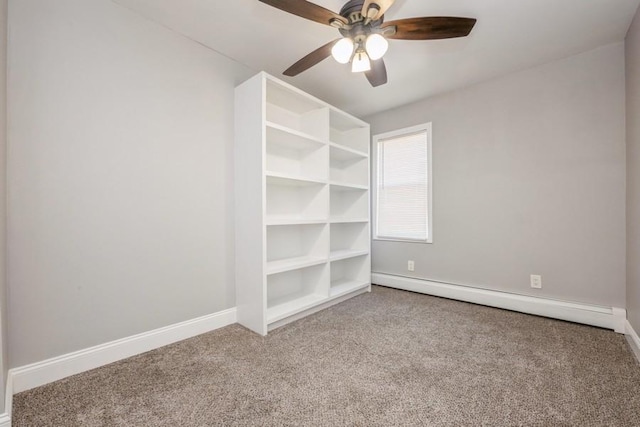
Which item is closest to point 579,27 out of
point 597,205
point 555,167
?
point 555,167

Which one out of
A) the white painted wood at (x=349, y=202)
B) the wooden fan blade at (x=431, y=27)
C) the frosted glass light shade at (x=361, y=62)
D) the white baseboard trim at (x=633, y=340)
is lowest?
the white baseboard trim at (x=633, y=340)

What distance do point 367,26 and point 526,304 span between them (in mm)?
2795

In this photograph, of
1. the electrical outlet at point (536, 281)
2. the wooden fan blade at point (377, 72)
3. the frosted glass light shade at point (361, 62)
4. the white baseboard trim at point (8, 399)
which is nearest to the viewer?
the white baseboard trim at point (8, 399)

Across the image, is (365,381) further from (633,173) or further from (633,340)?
(633,173)

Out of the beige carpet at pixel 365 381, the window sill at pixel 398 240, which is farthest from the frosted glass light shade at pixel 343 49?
the window sill at pixel 398 240

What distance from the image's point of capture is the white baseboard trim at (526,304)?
228cm

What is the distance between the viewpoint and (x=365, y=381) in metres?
1.61

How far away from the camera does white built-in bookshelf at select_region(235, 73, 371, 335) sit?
7.57ft

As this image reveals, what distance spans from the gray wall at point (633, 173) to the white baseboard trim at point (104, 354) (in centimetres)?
315

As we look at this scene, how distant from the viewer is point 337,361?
72.2 inches

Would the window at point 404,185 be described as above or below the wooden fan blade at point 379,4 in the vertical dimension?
below

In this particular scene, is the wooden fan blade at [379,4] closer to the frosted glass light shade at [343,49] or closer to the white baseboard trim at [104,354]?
the frosted glass light shade at [343,49]

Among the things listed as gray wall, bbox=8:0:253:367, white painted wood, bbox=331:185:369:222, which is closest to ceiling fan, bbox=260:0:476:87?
gray wall, bbox=8:0:253:367

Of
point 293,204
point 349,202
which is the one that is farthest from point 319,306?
point 349,202
